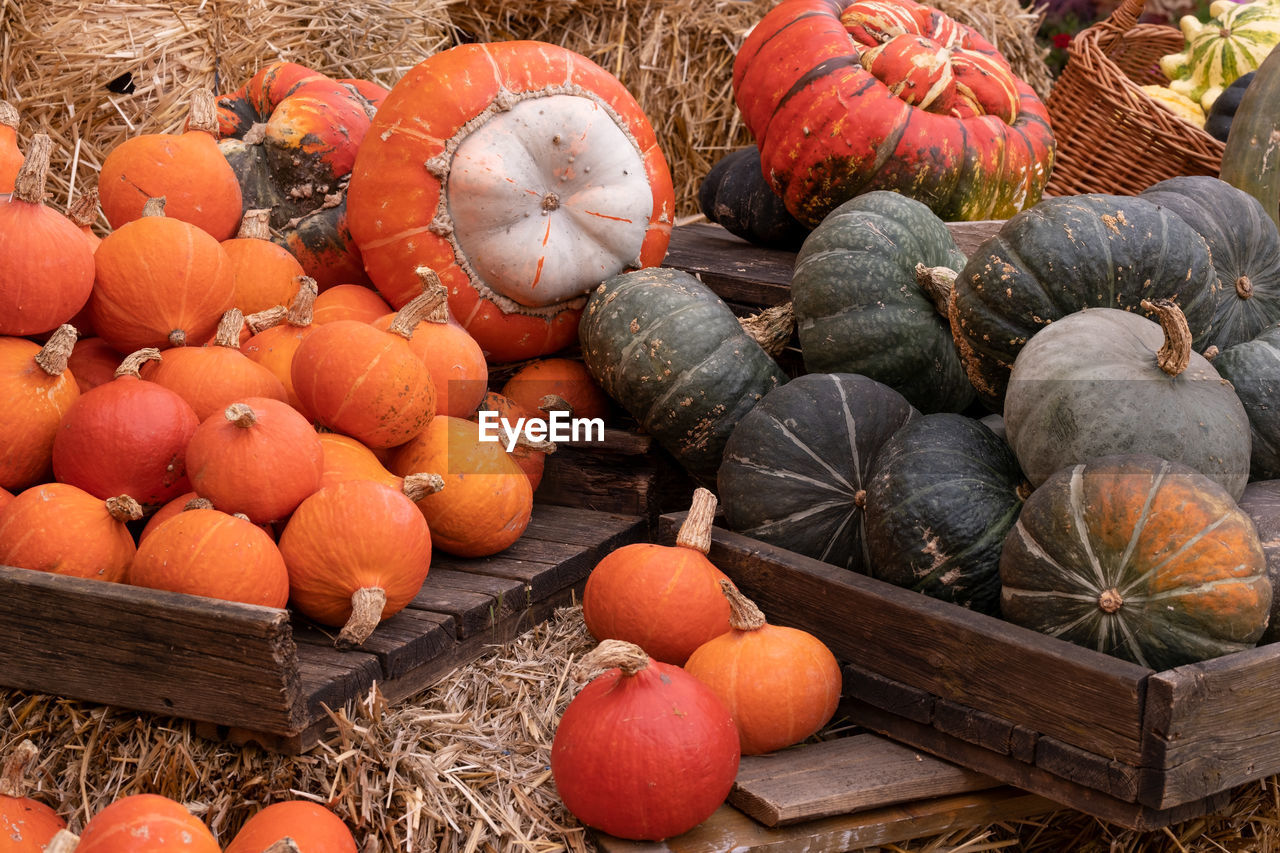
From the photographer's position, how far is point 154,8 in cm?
345

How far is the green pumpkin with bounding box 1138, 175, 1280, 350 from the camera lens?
2.40 m

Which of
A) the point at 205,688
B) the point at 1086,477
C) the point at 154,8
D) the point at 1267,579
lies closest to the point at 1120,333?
the point at 1086,477

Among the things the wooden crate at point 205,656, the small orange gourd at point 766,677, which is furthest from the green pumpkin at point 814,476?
the wooden crate at point 205,656

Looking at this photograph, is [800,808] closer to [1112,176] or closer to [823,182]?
[823,182]

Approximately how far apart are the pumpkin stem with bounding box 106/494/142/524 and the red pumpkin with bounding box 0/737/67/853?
419 millimetres

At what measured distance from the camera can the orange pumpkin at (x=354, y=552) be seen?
6.43ft

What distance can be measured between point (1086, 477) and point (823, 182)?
54.5 inches

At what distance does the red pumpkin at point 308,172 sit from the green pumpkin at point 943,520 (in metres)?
1.59

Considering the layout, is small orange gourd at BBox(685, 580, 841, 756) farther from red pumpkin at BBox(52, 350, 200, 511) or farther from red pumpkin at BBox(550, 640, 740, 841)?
red pumpkin at BBox(52, 350, 200, 511)

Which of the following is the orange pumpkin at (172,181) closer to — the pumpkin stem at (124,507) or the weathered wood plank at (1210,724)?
the pumpkin stem at (124,507)

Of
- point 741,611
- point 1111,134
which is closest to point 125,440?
point 741,611

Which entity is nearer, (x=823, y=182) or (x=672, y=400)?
(x=672, y=400)

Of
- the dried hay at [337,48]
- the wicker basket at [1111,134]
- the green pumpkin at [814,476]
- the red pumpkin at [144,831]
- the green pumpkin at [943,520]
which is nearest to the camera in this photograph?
the red pumpkin at [144,831]

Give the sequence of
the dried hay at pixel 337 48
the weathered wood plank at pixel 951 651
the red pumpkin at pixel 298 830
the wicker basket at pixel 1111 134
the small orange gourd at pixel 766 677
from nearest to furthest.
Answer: the red pumpkin at pixel 298 830 < the weathered wood plank at pixel 951 651 < the small orange gourd at pixel 766 677 < the dried hay at pixel 337 48 < the wicker basket at pixel 1111 134
